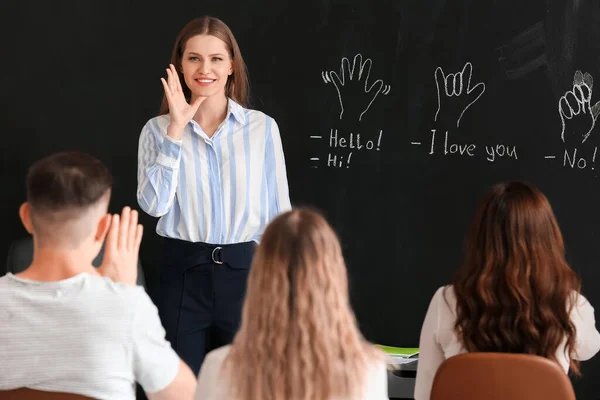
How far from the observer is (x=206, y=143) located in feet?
9.54

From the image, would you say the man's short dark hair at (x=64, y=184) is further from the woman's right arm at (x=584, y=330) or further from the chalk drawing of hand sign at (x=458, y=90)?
the chalk drawing of hand sign at (x=458, y=90)

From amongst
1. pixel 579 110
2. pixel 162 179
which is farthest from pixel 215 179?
pixel 579 110

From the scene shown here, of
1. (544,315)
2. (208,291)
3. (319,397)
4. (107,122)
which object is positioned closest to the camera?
(319,397)

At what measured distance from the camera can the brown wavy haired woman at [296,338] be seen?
1.60 metres

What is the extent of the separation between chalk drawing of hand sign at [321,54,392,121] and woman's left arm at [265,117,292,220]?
0.59m

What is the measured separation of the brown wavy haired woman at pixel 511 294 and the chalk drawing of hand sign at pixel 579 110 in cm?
140

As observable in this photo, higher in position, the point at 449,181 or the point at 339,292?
the point at 449,181

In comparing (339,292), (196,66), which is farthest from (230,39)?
(339,292)

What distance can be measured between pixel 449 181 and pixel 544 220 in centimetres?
133

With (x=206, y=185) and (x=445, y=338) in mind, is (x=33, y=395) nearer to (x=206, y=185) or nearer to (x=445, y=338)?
(x=445, y=338)

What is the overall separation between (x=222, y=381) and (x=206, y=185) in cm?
131

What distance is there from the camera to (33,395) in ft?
5.36

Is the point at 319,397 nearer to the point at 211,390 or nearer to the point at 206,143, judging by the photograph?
the point at 211,390

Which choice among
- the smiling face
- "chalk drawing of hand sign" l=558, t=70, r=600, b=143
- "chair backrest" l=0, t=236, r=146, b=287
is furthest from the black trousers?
"chalk drawing of hand sign" l=558, t=70, r=600, b=143
